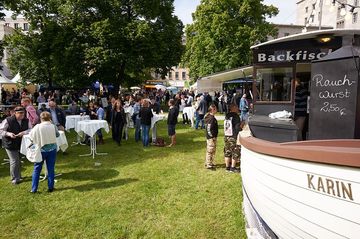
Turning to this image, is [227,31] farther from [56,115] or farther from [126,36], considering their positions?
[56,115]

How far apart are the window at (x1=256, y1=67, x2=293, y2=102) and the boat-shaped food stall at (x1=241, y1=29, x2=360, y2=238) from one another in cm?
52

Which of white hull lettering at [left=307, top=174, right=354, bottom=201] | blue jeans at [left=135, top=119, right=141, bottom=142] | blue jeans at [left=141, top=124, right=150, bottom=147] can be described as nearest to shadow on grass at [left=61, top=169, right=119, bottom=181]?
blue jeans at [left=141, top=124, right=150, bottom=147]

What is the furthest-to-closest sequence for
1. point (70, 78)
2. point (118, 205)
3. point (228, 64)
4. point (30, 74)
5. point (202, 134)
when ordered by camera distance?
point (30, 74)
point (228, 64)
point (70, 78)
point (202, 134)
point (118, 205)

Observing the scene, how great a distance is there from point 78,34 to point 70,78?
430 centimetres

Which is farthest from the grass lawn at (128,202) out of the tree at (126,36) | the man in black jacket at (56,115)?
the tree at (126,36)

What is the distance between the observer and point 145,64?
2759cm

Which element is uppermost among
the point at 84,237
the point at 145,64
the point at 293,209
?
the point at 145,64

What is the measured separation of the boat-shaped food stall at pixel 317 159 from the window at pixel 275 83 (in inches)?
20.5

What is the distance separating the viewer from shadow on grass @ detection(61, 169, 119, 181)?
7.91m

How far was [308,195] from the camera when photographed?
9.98 ft

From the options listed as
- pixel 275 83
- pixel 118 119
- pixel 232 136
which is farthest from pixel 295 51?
pixel 118 119

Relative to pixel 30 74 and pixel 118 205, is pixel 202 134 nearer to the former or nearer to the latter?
pixel 118 205

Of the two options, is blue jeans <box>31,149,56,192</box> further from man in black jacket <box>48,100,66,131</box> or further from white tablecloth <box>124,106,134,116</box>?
white tablecloth <box>124,106,134,116</box>

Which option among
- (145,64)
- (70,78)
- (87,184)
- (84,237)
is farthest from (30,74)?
(84,237)
